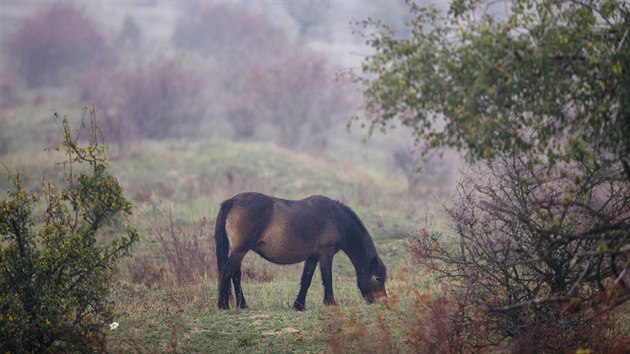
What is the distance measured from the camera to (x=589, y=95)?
258 inches

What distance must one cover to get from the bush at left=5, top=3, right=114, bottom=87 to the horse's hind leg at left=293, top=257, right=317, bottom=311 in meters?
56.7

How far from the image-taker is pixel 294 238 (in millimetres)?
11281

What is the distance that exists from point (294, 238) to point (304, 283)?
2.53 ft

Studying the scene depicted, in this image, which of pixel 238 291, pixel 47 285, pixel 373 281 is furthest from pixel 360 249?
pixel 47 285

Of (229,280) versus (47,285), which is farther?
(229,280)

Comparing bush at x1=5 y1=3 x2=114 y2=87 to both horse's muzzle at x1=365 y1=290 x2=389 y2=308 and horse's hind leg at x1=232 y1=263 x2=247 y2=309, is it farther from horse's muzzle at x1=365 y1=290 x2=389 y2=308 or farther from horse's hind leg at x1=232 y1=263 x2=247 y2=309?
horse's muzzle at x1=365 y1=290 x2=389 y2=308

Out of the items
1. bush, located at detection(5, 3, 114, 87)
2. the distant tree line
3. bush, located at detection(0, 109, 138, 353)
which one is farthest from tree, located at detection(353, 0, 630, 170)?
bush, located at detection(5, 3, 114, 87)

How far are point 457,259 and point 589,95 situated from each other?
3197 millimetres

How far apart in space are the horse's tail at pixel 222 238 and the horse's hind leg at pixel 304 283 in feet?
4.32

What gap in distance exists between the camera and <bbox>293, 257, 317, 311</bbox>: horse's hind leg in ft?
36.7

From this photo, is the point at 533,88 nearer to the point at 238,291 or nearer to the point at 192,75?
the point at 238,291

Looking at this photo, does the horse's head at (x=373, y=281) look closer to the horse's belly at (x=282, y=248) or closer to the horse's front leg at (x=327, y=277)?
the horse's front leg at (x=327, y=277)

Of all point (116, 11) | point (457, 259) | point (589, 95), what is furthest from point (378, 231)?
point (116, 11)

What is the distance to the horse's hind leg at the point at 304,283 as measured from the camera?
1120 cm
